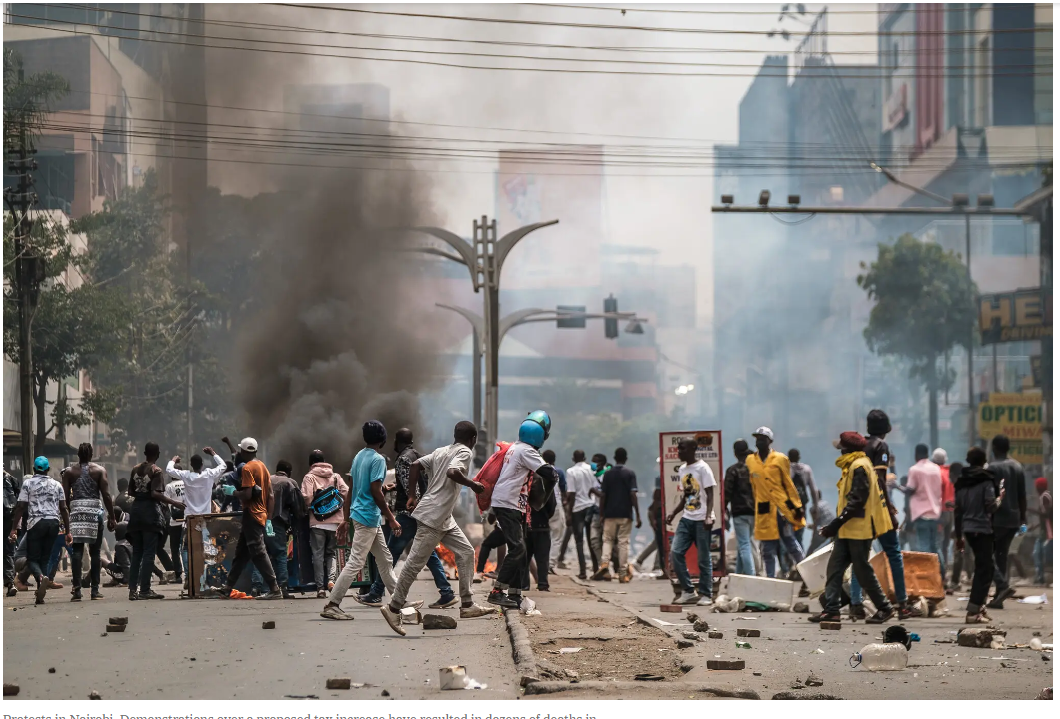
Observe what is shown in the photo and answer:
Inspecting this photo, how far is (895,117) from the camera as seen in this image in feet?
268

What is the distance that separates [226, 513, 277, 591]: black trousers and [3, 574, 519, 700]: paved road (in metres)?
0.92

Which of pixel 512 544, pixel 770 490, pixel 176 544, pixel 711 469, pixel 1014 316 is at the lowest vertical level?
pixel 176 544

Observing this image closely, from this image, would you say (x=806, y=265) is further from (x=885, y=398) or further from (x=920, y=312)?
(x=920, y=312)

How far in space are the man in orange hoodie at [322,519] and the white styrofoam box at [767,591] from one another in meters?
3.59

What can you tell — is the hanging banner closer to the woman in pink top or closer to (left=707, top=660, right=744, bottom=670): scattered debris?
the woman in pink top

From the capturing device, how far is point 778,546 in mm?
12969

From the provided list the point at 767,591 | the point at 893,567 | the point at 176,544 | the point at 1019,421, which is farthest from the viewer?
the point at 1019,421

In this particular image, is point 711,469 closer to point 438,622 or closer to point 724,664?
point 438,622

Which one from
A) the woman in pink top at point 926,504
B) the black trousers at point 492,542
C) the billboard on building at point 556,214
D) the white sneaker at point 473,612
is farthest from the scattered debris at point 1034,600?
the billboard on building at point 556,214

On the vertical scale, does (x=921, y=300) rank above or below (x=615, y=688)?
above

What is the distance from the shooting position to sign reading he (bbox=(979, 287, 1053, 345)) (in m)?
34.0

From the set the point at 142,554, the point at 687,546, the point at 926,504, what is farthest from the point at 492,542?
the point at 926,504

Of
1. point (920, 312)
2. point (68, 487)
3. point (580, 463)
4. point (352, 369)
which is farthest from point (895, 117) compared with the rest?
point (68, 487)

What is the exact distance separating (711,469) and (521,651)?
18.8 ft
